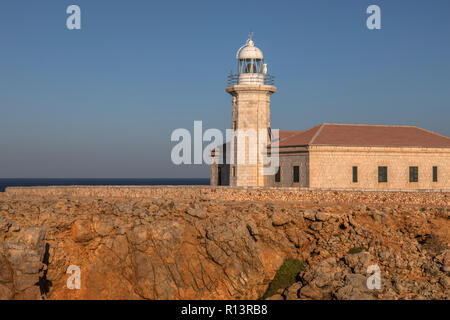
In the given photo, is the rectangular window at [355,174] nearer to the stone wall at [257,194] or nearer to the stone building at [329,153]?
the stone building at [329,153]

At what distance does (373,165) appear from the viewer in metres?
33.2

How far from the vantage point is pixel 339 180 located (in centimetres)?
3269

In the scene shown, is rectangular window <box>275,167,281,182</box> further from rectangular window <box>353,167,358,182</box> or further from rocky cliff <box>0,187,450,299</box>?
rocky cliff <box>0,187,450,299</box>

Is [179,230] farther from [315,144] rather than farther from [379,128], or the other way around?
[379,128]

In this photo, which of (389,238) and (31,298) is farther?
(389,238)

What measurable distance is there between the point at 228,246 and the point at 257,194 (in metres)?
6.48

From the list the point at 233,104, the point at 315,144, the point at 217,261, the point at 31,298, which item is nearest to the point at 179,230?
the point at 217,261

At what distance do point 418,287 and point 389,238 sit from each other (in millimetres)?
3633

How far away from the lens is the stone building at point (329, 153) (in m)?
32.8

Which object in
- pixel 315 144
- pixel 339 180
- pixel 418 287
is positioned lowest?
pixel 418 287

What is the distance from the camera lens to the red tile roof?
3372cm

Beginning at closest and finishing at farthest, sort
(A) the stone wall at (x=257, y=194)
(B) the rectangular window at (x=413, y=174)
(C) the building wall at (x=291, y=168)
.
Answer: (A) the stone wall at (x=257, y=194) < (C) the building wall at (x=291, y=168) < (B) the rectangular window at (x=413, y=174)

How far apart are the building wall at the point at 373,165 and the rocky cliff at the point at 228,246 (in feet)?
19.6

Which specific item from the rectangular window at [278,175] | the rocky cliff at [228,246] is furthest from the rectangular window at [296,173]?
the rocky cliff at [228,246]
